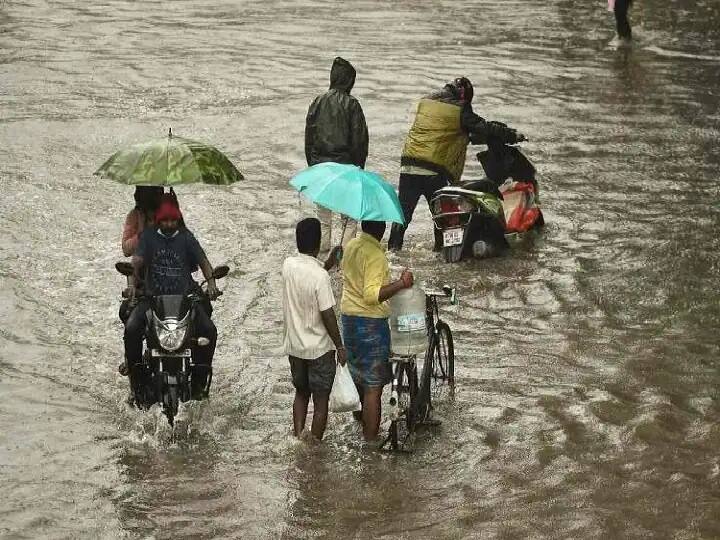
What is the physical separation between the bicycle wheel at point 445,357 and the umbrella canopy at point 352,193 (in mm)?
1145

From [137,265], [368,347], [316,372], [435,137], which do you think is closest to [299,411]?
[316,372]

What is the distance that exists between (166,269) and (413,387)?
70.6 inches

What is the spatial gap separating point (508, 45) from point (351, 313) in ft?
49.6

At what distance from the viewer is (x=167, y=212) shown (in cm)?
941

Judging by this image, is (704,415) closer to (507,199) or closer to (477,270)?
(477,270)

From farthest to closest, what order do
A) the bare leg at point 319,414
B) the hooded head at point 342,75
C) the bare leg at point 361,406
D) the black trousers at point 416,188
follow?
1. the black trousers at point 416,188
2. the hooded head at point 342,75
3. the bare leg at point 361,406
4. the bare leg at point 319,414

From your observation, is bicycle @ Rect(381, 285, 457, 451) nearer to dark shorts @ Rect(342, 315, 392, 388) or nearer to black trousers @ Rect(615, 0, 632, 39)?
dark shorts @ Rect(342, 315, 392, 388)

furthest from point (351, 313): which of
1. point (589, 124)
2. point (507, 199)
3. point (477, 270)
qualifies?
point (589, 124)

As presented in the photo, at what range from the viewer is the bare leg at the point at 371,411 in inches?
360

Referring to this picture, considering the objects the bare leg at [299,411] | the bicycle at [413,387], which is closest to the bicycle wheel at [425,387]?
the bicycle at [413,387]

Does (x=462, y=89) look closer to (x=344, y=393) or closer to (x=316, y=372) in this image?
(x=316, y=372)

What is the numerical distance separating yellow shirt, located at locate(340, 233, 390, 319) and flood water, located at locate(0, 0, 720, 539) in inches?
36.6

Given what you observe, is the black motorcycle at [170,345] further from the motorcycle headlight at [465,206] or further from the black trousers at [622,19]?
the black trousers at [622,19]

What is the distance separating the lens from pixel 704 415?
978 centimetres
